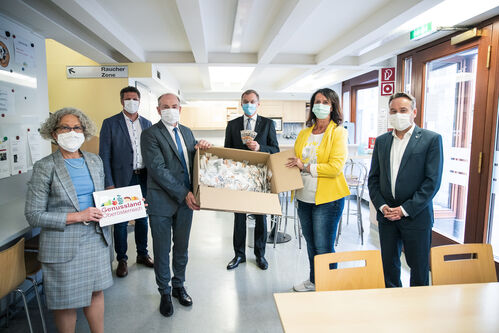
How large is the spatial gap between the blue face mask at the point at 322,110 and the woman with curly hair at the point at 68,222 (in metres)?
1.59

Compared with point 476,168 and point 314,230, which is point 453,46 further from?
point 314,230

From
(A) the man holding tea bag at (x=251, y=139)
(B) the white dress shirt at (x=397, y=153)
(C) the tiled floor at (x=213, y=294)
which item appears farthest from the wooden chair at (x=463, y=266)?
(A) the man holding tea bag at (x=251, y=139)

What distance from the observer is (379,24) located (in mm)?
2852

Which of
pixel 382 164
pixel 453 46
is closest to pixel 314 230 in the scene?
pixel 382 164

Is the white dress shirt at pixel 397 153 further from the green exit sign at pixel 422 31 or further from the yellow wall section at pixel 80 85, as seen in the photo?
the yellow wall section at pixel 80 85

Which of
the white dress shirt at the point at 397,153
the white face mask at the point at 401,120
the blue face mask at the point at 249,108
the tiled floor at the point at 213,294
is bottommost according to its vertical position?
the tiled floor at the point at 213,294

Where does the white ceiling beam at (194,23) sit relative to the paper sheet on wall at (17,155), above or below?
above

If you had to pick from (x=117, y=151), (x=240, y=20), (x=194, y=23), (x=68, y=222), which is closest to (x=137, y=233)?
(x=117, y=151)

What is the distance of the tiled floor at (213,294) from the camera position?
212 centimetres

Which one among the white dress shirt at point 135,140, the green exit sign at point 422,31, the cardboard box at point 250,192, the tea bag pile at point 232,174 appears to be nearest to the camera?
the cardboard box at point 250,192

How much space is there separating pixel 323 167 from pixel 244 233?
1271 mm

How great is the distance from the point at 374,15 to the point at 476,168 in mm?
1848

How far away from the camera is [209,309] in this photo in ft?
7.61

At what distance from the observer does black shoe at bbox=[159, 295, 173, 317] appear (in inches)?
86.6
